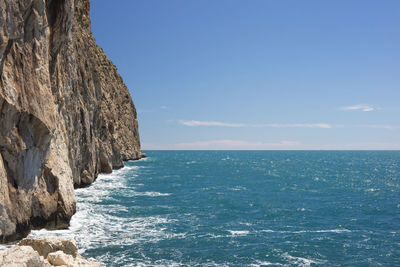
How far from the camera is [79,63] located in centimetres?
4572

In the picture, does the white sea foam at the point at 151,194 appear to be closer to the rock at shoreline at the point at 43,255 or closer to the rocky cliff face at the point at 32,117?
the rocky cliff face at the point at 32,117

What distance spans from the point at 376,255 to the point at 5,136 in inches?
1002

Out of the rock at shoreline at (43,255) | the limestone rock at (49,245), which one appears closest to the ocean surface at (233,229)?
the limestone rock at (49,245)

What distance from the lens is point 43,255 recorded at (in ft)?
43.0

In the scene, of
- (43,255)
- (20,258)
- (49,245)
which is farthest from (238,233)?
(20,258)

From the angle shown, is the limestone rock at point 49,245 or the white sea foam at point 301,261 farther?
the white sea foam at point 301,261

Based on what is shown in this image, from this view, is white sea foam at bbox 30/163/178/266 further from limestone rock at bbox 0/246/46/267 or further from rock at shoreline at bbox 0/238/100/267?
limestone rock at bbox 0/246/46/267

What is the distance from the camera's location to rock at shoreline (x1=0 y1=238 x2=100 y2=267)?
9.65 metres

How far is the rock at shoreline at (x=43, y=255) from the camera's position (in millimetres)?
9648

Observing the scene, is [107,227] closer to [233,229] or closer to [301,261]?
[233,229]

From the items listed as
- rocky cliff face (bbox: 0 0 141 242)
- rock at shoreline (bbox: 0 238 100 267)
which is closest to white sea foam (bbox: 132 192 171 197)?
rocky cliff face (bbox: 0 0 141 242)

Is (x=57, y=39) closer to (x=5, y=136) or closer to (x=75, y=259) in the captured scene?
(x=5, y=136)

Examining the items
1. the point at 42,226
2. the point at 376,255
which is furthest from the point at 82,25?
the point at 376,255

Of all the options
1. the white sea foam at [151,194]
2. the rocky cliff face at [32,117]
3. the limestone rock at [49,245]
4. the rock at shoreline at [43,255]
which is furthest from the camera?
the white sea foam at [151,194]
